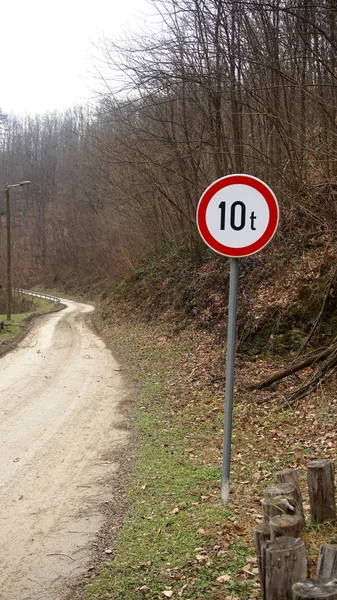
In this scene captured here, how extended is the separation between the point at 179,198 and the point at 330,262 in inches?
509

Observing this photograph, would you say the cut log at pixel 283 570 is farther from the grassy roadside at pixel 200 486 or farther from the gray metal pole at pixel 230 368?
the gray metal pole at pixel 230 368

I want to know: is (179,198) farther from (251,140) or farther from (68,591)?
(68,591)

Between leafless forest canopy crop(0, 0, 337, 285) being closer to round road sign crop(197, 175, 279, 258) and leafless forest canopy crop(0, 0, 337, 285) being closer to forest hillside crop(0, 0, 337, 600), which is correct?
forest hillside crop(0, 0, 337, 600)

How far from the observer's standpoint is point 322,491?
432cm

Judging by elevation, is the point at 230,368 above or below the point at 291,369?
above

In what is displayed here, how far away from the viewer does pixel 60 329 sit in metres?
25.7

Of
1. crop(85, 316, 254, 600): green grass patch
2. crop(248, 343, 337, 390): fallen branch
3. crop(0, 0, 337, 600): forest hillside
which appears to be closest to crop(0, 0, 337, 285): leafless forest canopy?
crop(0, 0, 337, 600): forest hillside

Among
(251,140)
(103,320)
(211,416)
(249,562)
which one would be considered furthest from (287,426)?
(103,320)

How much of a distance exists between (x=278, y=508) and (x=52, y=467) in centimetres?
385

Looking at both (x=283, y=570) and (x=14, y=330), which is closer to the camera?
(x=283, y=570)

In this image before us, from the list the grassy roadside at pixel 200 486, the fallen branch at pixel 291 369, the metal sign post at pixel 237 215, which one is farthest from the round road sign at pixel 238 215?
the fallen branch at pixel 291 369

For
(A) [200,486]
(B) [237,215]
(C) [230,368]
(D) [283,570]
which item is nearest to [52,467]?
(A) [200,486]

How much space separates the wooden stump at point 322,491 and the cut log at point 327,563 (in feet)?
3.76

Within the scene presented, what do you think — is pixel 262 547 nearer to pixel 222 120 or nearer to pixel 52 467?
pixel 52 467
